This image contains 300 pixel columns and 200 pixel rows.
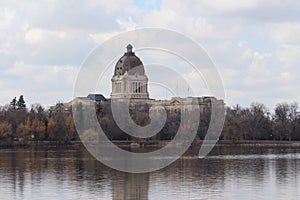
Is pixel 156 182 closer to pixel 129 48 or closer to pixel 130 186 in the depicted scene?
pixel 130 186

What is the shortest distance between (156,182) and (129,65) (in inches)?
3564

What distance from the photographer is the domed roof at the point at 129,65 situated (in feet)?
396

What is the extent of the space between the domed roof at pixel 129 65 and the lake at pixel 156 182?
260 ft

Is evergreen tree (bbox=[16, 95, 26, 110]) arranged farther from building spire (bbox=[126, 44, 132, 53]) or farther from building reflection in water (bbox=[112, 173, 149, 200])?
building reflection in water (bbox=[112, 173, 149, 200])

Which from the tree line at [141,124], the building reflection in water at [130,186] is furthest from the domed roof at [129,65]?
the building reflection in water at [130,186]

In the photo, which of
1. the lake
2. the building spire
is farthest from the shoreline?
the building spire

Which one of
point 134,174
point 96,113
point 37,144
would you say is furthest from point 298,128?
point 134,174

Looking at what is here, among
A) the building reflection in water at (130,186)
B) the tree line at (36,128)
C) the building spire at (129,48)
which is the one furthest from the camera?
the building spire at (129,48)

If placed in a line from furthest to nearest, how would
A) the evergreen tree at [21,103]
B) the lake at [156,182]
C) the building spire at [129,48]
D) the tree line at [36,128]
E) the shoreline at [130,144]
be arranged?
1. the building spire at [129,48]
2. the evergreen tree at [21,103]
3. the tree line at [36,128]
4. the shoreline at [130,144]
5. the lake at [156,182]

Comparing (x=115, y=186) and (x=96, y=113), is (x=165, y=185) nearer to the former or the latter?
(x=115, y=186)

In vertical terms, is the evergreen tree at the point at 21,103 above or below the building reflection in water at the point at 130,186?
above

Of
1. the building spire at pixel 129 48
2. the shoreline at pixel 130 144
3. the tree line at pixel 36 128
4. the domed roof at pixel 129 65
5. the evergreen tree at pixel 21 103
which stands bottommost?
→ the shoreline at pixel 130 144

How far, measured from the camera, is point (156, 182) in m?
31.0

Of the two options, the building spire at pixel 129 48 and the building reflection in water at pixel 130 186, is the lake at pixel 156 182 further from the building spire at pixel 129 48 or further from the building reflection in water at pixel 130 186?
the building spire at pixel 129 48
